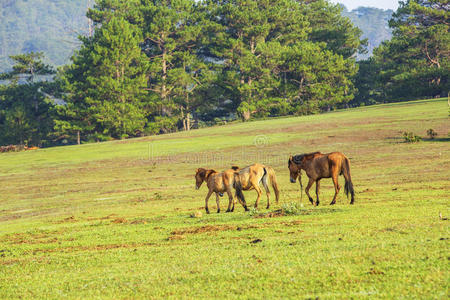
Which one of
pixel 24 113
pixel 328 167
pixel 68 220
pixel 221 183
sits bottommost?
pixel 68 220

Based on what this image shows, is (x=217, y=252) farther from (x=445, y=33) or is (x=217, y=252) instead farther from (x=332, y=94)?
(x=445, y=33)

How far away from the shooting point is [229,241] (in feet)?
42.1

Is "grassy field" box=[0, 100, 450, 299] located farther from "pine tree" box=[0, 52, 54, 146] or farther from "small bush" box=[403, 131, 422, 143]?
"pine tree" box=[0, 52, 54, 146]

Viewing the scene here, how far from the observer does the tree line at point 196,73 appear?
9006 centimetres

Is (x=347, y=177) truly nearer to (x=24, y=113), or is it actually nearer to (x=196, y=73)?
(x=24, y=113)

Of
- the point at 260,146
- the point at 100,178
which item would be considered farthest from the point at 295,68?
the point at 100,178

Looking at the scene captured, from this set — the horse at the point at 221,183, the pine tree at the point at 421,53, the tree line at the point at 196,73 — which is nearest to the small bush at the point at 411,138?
the horse at the point at 221,183

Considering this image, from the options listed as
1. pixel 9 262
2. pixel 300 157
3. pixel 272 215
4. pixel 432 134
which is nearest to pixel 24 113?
pixel 432 134

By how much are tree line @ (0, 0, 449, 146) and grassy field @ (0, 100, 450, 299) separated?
2228 inches

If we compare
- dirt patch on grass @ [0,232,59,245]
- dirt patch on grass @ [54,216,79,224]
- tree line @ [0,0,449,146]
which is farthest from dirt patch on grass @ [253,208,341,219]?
tree line @ [0,0,449,146]

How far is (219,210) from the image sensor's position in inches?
744

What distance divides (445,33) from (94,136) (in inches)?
2505

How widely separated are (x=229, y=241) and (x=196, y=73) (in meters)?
93.0

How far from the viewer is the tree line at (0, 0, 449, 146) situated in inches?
3546
